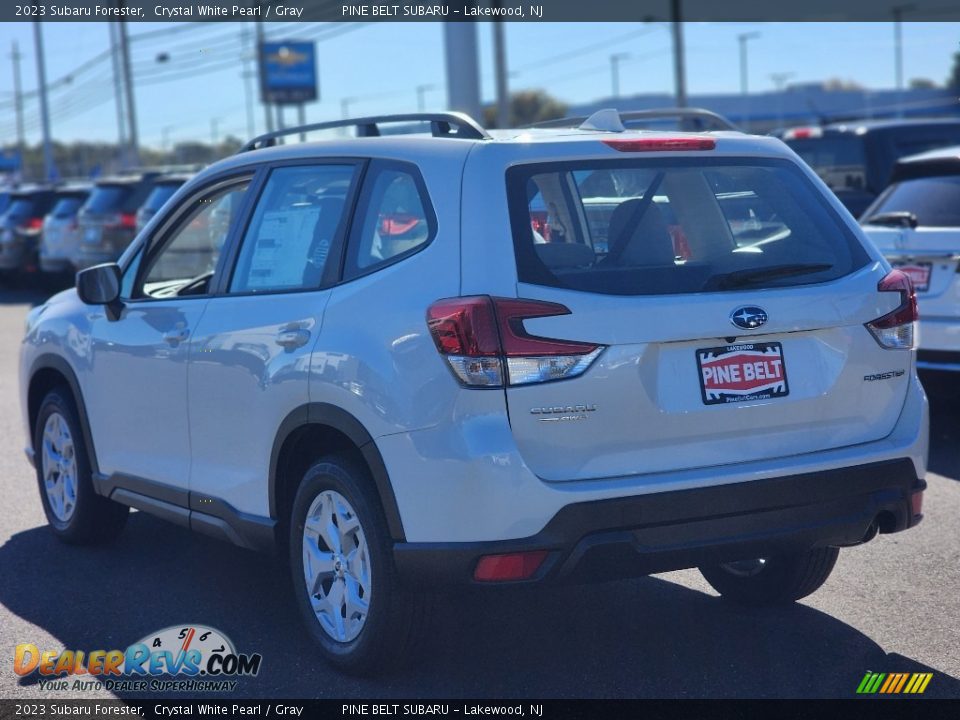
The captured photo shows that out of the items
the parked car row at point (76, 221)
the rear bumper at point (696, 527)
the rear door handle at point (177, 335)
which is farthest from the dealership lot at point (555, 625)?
the parked car row at point (76, 221)

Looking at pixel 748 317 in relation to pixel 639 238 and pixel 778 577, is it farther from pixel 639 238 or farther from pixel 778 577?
pixel 778 577

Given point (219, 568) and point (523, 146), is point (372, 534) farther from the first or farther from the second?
point (219, 568)

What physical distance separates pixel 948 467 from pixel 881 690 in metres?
3.60

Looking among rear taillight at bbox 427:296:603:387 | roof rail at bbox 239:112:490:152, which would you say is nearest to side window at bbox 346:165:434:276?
roof rail at bbox 239:112:490:152

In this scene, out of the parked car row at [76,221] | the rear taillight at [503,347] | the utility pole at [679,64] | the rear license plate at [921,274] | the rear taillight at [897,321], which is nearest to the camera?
the rear taillight at [503,347]

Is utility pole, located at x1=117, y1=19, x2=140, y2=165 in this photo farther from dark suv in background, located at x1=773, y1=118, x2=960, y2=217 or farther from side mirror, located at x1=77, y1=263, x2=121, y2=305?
side mirror, located at x1=77, y1=263, x2=121, y2=305

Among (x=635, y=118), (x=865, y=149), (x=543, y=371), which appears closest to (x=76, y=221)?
(x=865, y=149)

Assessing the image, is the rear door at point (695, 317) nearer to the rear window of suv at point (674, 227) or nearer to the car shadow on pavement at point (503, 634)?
the rear window of suv at point (674, 227)

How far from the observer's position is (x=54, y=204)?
2464cm

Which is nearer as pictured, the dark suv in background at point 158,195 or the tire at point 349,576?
the tire at point 349,576

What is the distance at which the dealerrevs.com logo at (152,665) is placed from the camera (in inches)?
183

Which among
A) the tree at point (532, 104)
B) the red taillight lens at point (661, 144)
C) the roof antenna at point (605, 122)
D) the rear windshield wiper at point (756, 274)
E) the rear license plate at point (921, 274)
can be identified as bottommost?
the rear license plate at point (921, 274)

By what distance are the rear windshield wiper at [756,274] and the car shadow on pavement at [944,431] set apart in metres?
3.41

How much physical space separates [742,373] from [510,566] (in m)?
0.96
